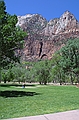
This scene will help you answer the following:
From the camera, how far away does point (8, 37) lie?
1524cm

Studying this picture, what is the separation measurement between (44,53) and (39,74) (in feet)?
439

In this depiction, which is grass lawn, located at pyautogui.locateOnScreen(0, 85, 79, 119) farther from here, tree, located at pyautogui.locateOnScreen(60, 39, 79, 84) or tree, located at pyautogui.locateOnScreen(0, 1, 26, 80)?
tree, located at pyautogui.locateOnScreen(60, 39, 79, 84)

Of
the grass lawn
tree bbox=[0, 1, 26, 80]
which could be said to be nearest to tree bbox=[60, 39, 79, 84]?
tree bbox=[0, 1, 26, 80]

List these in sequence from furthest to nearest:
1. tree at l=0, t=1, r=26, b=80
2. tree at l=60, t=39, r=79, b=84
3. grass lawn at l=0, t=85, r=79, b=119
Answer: tree at l=60, t=39, r=79, b=84
tree at l=0, t=1, r=26, b=80
grass lawn at l=0, t=85, r=79, b=119

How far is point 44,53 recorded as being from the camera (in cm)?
19812

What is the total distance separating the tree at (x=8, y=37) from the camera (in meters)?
14.8

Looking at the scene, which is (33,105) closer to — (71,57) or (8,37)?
(8,37)

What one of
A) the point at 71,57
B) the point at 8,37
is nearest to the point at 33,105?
the point at 8,37

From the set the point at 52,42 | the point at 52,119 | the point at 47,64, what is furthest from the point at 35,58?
the point at 52,119

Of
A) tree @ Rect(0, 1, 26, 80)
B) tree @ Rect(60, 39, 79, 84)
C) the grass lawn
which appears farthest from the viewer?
tree @ Rect(60, 39, 79, 84)

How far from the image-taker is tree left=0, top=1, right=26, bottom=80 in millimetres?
14765

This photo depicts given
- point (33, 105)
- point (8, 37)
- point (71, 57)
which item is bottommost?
point (33, 105)

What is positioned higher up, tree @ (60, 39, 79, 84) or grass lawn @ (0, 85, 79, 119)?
tree @ (60, 39, 79, 84)

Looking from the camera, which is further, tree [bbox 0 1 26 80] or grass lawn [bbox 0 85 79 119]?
tree [bbox 0 1 26 80]
